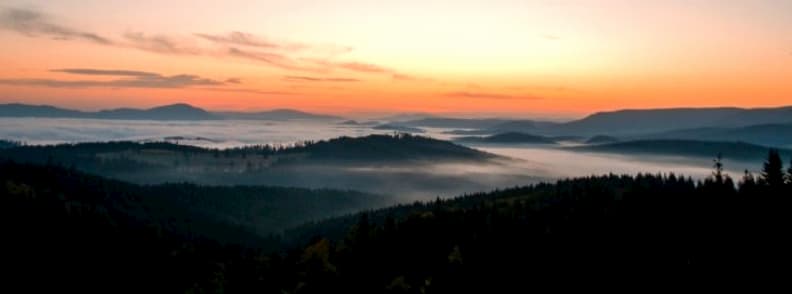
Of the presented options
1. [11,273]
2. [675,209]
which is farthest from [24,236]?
[675,209]

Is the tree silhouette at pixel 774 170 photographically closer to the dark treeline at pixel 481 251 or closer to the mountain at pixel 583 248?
the dark treeline at pixel 481 251

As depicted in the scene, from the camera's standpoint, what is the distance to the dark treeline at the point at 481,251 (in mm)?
76938

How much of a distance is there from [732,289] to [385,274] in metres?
50.2

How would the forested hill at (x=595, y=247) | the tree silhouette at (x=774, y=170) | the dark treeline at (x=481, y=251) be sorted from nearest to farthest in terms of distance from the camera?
the forested hill at (x=595, y=247), the dark treeline at (x=481, y=251), the tree silhouette at (x=774, y=170)

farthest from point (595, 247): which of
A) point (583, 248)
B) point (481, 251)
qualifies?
point (481, 251)

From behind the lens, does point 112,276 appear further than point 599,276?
Yes

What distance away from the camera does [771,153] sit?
281 ft

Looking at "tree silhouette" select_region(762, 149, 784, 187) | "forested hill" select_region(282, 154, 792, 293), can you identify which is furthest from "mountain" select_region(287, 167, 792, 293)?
"tree silhouette" select_region(762, 149, 784, 187)

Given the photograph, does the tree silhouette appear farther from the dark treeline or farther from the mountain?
the mountain

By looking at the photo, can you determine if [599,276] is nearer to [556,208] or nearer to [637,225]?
[637,225]

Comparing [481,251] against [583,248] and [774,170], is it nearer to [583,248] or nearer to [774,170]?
[583,248]

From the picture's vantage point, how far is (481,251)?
9375 centimetres

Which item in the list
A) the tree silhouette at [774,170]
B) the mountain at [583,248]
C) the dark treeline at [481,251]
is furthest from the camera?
the tree silhouette at [774,170]

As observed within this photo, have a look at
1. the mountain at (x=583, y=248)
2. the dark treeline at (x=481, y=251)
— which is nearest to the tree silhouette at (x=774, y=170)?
the dark treeline at (x=481, y=251)
